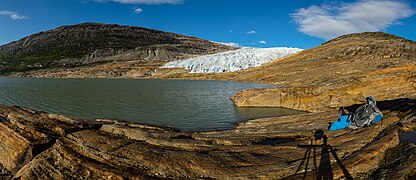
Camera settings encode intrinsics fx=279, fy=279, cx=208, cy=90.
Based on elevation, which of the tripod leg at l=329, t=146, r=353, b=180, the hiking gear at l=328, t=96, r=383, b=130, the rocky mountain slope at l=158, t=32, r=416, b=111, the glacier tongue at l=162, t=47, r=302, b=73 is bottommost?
the tripod leg at l=329, t=146, r=353, b=180

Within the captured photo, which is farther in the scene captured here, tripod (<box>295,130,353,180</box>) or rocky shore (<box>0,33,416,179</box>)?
rocky shore (<box>0,33,416,179</box>)

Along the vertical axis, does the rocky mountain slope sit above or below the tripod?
above

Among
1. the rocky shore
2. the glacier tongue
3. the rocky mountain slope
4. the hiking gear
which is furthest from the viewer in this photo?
the glacier tongue

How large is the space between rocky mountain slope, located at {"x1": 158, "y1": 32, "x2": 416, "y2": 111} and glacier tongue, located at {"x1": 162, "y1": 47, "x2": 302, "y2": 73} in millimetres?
7226

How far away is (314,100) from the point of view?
1090 inches

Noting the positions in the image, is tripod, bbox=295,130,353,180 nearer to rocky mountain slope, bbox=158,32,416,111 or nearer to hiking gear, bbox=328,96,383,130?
hiking gear, bbox=328,96,383,130

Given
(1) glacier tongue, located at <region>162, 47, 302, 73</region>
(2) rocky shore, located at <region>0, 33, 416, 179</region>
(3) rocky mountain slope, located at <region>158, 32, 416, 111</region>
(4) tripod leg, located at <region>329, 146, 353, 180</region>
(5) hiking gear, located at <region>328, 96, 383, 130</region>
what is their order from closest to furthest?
(4) tripod leg, located at <region>329, 146, 353, 180</region> < (2) rocky shore, located at <region>0, 33, 416, 179</region> < (5) hiking gear, located at <region>328, 96, 383, 130</region> < (3) rocky mountain slope, located at <region>158, 32, 416, 111</region> < (1) glacier tongue, located at <region>162, 47, 302, 73</region>

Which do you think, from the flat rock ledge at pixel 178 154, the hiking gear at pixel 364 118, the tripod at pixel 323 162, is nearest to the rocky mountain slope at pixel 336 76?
the hiking gear at pixel 364 118

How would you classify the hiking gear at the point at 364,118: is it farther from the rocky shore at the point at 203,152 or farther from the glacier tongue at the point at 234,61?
the glacier tongue at the point at 234,61

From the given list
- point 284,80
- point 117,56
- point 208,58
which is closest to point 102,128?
point 284,80

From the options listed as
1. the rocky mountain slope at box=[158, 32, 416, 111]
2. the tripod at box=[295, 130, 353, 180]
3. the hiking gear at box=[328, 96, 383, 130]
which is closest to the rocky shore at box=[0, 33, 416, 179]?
the tripod at box=[295, 130, 353, 180]

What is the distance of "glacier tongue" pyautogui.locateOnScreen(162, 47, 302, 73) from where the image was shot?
92.1 m

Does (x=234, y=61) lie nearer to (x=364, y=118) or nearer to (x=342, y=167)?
(x=364, y=118)

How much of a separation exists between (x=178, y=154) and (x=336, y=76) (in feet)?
140
